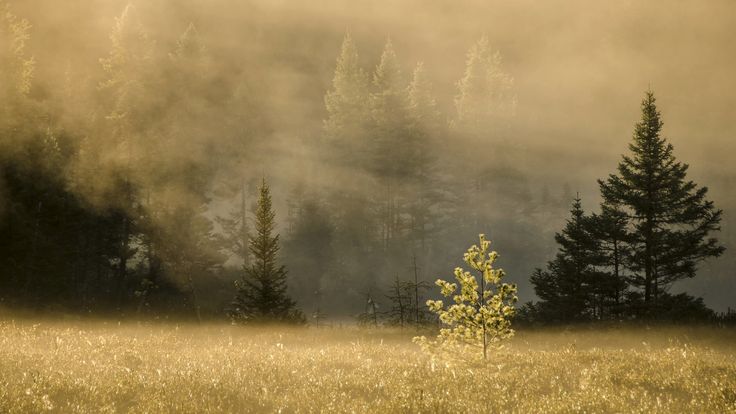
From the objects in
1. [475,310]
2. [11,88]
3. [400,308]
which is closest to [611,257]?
[400,308]

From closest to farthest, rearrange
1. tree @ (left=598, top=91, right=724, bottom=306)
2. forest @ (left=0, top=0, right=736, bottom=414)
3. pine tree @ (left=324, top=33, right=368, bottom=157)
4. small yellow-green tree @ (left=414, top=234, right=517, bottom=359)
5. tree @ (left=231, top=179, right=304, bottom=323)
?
forest @ (left=0, top=0, right=736, bottom=414) < small yellow-green tree @ (left=414, top=234, right=517, bottom=359) < tree @ (left=231, top=179, right=304, bottom=323) < tree @ (left=598, top=91, right=724, bottom=306) < pine tree @ (left=324, top=33, right=368, bottom=157)

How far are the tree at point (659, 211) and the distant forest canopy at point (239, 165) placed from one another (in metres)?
11.9

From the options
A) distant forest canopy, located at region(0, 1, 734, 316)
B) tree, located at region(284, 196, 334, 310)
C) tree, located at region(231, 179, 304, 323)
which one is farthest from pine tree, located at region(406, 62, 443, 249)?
tree, located at region(231, 179, 304, 323)

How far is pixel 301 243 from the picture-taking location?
48.4 m

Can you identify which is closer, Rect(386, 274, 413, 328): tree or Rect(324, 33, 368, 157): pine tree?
Rect(386, 274, 413, 328): tree

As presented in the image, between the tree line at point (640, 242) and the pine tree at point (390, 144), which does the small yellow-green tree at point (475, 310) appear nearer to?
the tree line at point (640, 242)

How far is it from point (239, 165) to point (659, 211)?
37.5m

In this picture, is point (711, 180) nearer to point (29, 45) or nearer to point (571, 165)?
point (571, 165)

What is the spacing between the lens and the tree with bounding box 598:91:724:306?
24.6 m

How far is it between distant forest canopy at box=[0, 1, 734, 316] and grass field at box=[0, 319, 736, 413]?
51.8 feet

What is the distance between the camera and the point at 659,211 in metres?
25.2

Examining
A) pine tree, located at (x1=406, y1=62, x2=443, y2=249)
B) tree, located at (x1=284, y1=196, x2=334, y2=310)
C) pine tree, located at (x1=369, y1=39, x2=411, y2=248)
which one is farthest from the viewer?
pine tree, located at (x1=406, y1=62, x2=443, y2=249)

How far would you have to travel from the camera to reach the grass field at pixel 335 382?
6348 millimetres

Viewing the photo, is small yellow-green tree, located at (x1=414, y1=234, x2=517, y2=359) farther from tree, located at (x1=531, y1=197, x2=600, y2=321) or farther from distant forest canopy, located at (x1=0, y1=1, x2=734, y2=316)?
distant forest canopy, located at (x1=0, y1=1, x2=734, y2=316)
